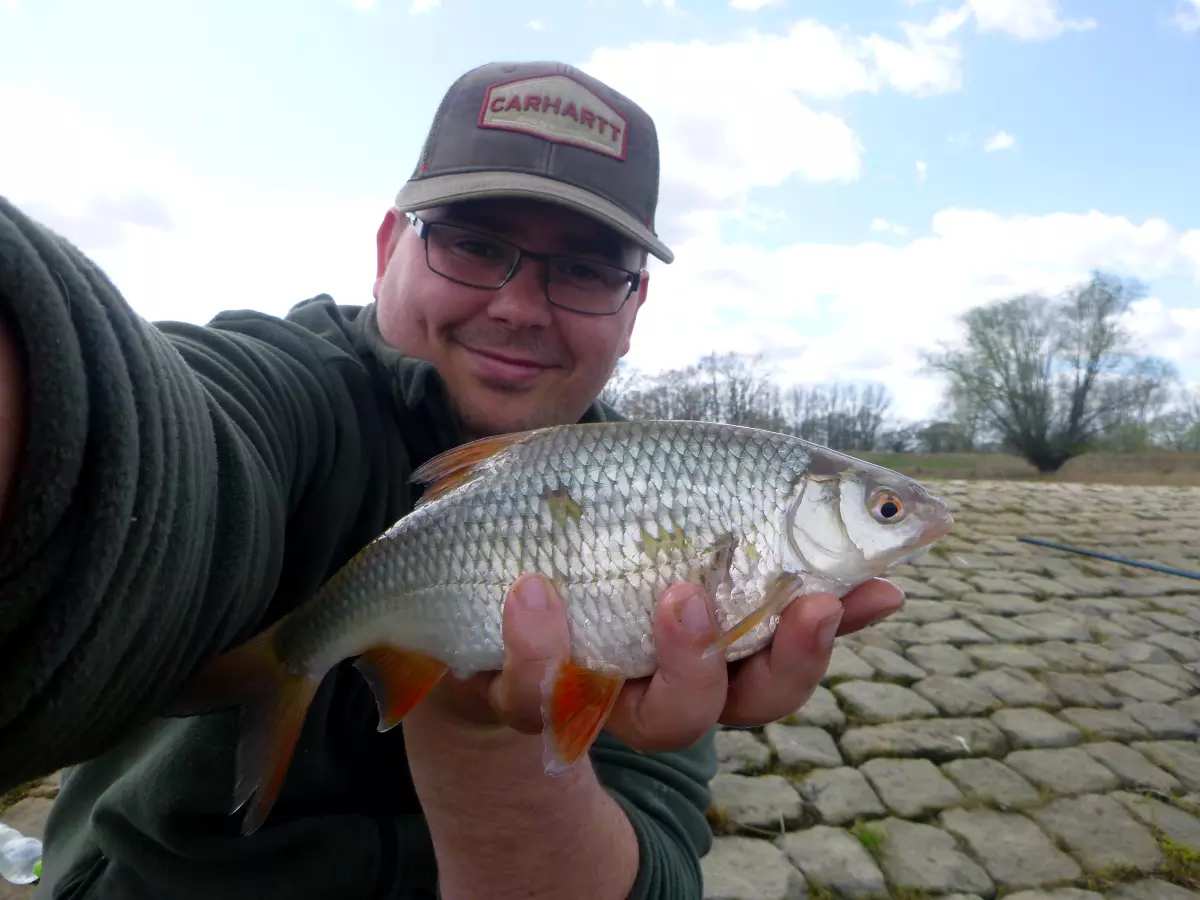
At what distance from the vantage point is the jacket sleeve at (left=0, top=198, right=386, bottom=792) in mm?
792

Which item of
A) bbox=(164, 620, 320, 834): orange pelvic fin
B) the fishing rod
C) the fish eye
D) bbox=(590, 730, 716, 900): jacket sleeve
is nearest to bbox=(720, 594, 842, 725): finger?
the fish eye

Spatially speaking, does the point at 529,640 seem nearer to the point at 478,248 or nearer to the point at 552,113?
the point at 478,248

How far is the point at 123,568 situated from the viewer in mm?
872

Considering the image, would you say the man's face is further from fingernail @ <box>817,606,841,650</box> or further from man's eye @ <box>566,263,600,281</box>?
fingernail @ <box>817,606,841,650</box>

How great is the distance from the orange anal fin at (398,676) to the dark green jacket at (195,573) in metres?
0.25

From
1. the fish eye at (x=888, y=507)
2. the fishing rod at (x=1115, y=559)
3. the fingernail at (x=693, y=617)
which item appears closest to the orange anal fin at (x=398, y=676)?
the fingernail at (x=693, y=617)

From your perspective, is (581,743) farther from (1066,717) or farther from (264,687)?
(1066,717)

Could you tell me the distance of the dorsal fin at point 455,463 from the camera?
5.34ft

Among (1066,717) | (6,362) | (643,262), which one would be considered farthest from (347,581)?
(1066,717)

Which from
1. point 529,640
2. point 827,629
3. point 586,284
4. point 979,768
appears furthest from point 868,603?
point 979,768

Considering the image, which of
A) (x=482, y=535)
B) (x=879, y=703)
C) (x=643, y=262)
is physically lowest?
(x=879, y=703)

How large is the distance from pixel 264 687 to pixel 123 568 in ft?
2.33

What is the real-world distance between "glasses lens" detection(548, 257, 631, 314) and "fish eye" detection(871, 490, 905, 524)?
104 centimetres

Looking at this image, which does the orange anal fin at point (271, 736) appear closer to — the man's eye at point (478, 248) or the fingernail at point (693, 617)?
the fingernail at point (693, 617)
